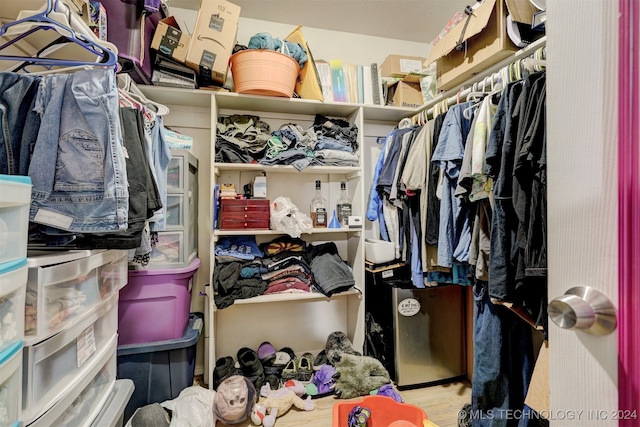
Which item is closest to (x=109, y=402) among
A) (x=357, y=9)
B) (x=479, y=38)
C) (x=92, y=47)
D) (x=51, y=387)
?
(x=51, y=387)

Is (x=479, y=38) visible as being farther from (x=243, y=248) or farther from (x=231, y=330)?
(x=231, y=330)

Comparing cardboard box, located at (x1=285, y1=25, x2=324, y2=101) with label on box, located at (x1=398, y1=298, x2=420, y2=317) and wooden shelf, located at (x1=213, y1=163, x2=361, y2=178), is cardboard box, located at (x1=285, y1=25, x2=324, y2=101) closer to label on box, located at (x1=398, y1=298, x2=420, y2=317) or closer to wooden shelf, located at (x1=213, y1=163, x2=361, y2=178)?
wooden shelf, located at (x1=213, y1=163, x2=361, y2=178)

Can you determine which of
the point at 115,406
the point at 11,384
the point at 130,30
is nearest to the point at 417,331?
the point at 115,406

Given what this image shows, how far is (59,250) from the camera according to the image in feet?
3.18

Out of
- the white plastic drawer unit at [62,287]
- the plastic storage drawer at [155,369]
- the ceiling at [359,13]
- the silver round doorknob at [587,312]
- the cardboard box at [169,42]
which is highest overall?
the ceiling at [359,13]

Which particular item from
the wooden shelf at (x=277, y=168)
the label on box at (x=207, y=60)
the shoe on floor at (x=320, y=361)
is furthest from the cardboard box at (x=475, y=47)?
the shoe on floor at (x=320, y=361)

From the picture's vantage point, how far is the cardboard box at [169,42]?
164 centimetres

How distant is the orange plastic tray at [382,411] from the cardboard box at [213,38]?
1.94 meters

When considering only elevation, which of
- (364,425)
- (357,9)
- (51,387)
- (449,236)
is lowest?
(364,425)

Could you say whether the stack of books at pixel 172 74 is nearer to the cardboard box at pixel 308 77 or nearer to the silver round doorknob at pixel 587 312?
the cardboard box at pixel 308 77

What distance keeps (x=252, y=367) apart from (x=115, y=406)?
0.83 m

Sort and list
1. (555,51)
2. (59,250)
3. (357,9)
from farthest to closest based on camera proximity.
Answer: (357,9)
(59,250)
(555,51)

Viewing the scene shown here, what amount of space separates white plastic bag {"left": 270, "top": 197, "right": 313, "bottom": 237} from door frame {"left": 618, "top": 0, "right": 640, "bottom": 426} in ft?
5.21

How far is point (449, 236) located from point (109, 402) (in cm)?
161
